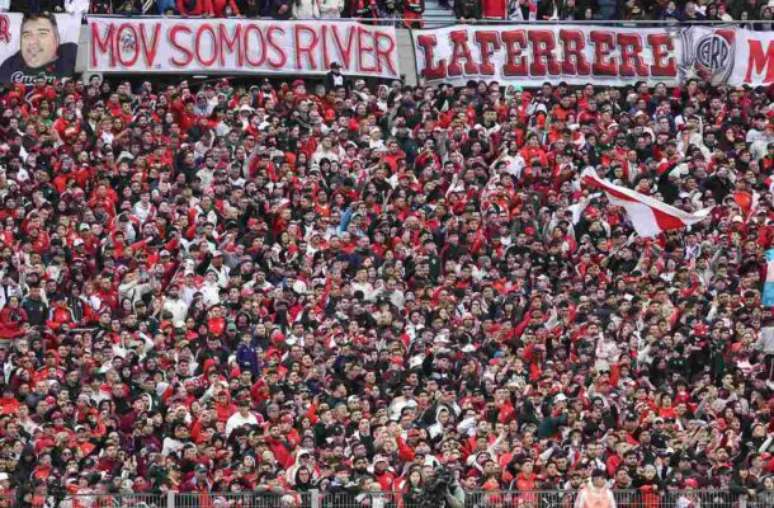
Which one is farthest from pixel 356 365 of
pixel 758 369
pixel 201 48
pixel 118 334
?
pixel 201 48

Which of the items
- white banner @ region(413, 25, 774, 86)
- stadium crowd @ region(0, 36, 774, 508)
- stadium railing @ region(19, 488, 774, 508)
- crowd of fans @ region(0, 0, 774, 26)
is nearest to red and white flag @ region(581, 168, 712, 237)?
stadium crowd @ region(0, 36, 774, 508)

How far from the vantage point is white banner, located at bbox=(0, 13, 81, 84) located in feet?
138

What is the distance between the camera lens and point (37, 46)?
42.2 m

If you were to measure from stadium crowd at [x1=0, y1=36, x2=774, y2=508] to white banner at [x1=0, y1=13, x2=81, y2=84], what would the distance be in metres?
0.84

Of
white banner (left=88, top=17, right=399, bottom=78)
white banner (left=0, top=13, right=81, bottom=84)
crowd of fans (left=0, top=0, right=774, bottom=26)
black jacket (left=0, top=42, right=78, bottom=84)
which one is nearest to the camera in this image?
black jacket (left=0, top=42, right=78, bottom=84)

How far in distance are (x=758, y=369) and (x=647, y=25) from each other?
1041cm

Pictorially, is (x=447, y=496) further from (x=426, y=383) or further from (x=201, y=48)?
(x=201, y=48)

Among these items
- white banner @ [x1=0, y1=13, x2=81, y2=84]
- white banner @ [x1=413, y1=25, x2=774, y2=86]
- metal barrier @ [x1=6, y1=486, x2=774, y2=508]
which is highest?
white banner @ [x1=0, y1=13, x2=81, y2=84]

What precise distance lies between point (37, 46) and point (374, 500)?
46.1ft

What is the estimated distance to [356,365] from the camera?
3456 cm

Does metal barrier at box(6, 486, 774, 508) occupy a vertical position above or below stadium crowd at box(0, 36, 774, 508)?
below

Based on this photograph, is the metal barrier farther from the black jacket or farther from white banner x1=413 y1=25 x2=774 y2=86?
white banner x1=413 y1=25 x2=774 y2=86

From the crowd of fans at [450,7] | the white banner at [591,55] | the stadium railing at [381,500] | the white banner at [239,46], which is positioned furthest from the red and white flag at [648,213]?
the stadium railing at [381,500]

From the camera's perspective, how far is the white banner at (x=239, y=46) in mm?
42906
